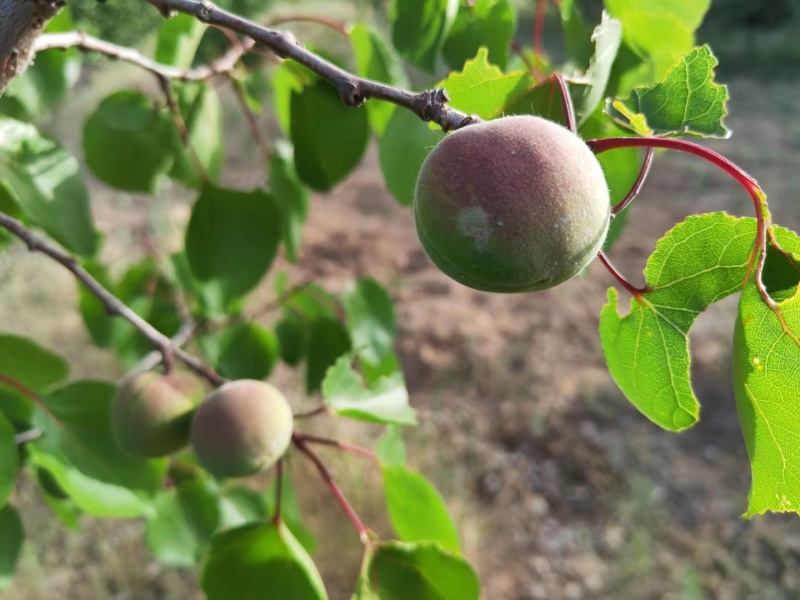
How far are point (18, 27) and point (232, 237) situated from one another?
1.63 feet

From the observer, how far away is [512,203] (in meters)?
0.42

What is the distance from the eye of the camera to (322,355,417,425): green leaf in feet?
2.65

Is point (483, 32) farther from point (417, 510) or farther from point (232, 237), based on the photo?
point (417, 510)

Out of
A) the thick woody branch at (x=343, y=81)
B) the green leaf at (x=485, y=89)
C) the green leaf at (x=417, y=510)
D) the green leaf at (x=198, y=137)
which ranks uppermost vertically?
the thick woody branch at (x=343, y=81)

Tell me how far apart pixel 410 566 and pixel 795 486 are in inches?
19.5

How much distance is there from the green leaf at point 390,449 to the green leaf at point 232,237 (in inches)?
12.0

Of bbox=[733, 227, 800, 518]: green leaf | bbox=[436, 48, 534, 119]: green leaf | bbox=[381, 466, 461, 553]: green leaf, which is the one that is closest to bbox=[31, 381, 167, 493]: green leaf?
bbox=[381, 466, 461, 553]: green leaf

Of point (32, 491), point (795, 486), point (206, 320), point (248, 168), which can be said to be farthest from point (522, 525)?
point (248, 168)

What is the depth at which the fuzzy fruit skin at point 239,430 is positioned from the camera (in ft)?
2.56

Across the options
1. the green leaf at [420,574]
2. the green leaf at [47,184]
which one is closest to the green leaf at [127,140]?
the green leaf at [47,184]

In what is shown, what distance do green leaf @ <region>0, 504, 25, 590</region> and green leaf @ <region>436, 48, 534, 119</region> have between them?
838 millimetres

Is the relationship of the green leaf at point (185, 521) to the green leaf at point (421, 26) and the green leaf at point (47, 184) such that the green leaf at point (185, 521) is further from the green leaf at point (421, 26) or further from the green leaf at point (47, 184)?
the green leaf at point (421, 26)

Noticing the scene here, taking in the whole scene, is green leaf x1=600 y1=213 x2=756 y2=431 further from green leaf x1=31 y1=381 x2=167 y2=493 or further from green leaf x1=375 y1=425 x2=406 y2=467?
green leaf x1=31 y1=381 x2=167 y2=493

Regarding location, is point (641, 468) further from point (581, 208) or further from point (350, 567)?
point (581, 208)
